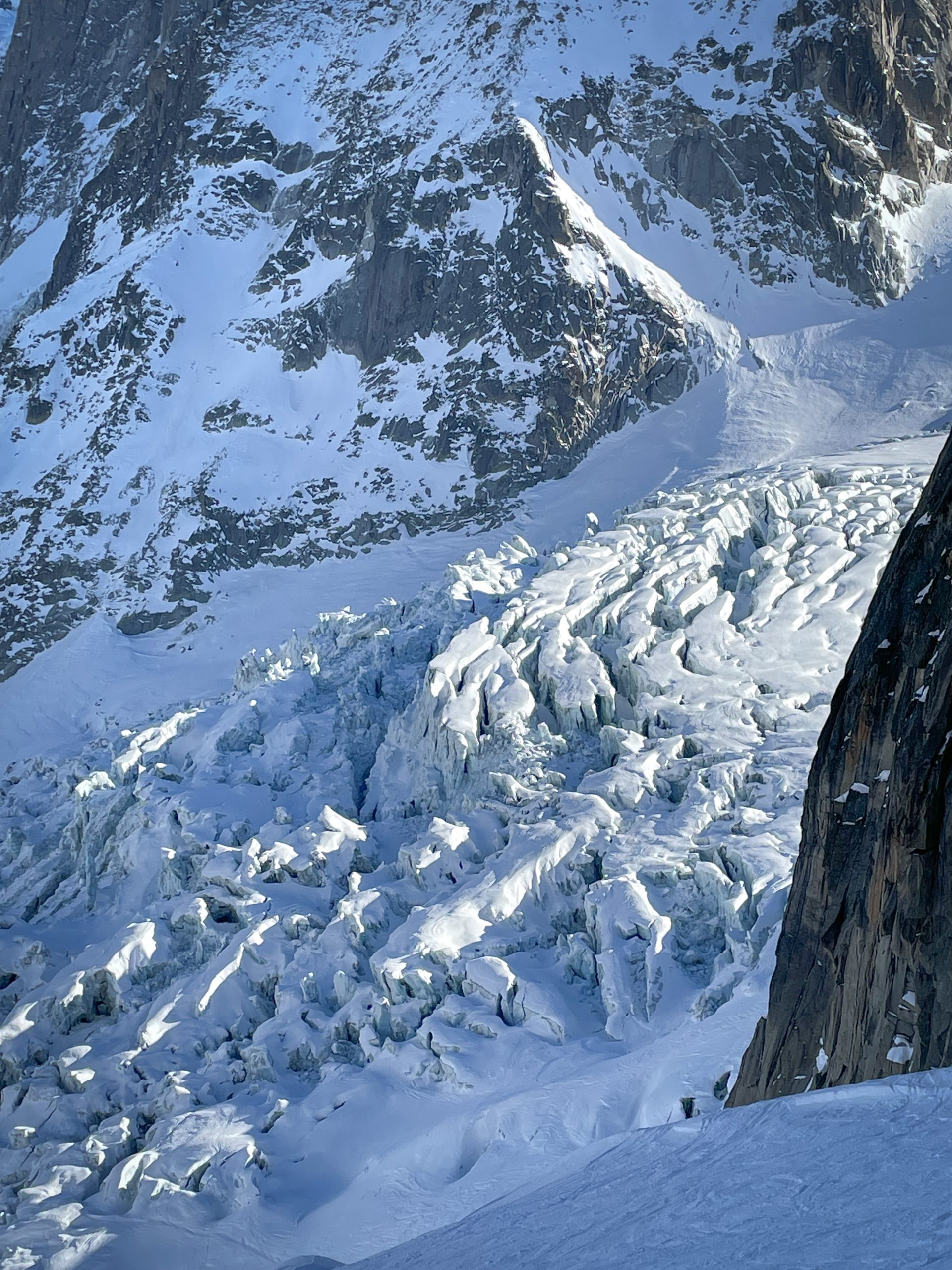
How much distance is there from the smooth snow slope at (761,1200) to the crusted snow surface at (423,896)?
2258 mm

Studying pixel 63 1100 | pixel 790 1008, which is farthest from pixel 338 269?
pixel 790 1008

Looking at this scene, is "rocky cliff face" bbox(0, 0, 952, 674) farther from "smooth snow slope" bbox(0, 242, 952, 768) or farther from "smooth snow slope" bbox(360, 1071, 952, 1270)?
"smooth snow slope" bbox(360, 1071, 952, 1270)

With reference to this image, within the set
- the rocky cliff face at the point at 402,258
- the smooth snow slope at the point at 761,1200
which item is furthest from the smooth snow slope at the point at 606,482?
the smooth snow slope at the point at 761,1200

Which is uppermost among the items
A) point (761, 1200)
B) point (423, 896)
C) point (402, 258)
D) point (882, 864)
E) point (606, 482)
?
point (402, 258)

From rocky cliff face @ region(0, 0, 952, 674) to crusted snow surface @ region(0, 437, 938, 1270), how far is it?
24.3 metres

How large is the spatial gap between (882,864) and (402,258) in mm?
58669

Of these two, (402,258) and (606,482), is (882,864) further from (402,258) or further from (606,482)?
(402,258)

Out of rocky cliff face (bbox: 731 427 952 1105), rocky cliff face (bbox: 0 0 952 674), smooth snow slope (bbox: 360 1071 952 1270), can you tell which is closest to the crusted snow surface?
rocky cliff face (bbox: 731 427 952 1105)

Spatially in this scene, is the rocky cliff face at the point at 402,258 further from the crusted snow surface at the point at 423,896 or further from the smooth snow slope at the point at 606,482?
the crusted snow surface at the point at 423,896

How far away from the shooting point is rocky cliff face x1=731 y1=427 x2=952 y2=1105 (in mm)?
6773

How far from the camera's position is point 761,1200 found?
190 inches

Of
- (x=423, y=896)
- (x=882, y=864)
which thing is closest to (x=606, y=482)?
(x=423, y=896)

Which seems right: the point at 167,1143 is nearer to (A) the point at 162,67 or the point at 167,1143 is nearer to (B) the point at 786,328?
(B) the point at 786,328

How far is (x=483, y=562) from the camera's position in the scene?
104 ft
